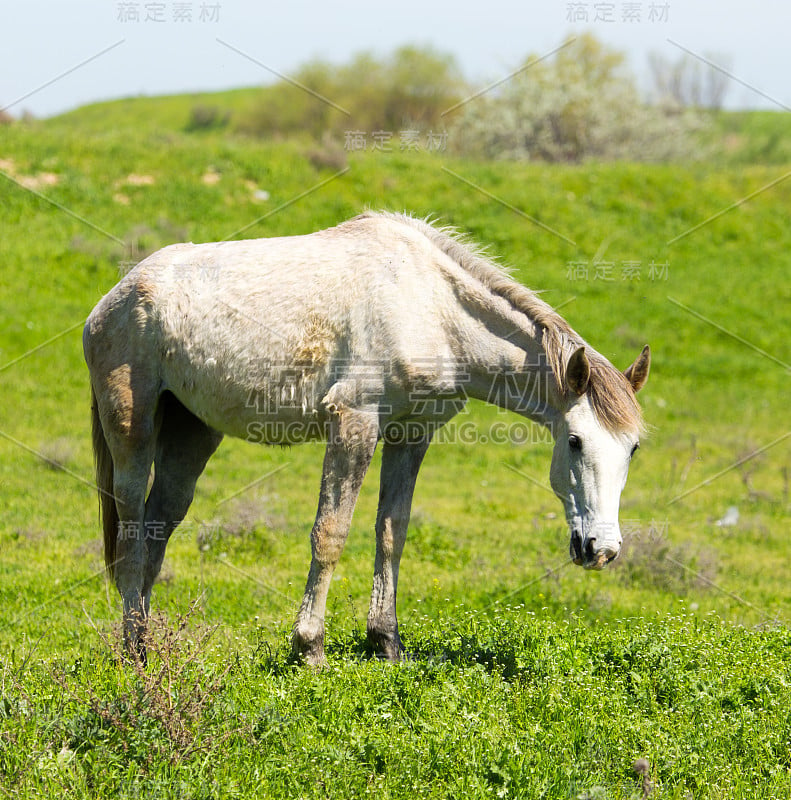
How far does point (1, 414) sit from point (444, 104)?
29.5 meters

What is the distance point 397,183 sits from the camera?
21062mm

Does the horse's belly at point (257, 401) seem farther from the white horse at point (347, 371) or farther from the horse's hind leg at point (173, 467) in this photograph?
the horse's hind leg at point (173, 467)

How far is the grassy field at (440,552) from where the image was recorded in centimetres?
425

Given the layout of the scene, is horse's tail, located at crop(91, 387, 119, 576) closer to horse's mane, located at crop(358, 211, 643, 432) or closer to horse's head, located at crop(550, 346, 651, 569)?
horse's mane, located at crop(358, 211, 643, 432)

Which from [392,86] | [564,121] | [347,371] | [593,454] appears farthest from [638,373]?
[392,86]

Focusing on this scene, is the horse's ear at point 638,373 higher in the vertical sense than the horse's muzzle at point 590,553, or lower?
higher

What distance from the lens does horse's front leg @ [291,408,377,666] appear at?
5371mm

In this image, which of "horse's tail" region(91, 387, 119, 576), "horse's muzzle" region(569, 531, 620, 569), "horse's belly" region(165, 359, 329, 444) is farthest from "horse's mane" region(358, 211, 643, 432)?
"horse's tail" region(91, 387, 119, 576)

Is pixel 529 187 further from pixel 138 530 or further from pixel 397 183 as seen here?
pixel 138 530

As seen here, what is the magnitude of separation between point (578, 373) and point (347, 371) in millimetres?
1319

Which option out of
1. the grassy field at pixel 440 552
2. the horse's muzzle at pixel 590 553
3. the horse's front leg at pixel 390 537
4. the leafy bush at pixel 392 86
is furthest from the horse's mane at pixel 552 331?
the leafy bush at pixel 392 86

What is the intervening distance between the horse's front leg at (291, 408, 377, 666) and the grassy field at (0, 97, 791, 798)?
0.71 feet

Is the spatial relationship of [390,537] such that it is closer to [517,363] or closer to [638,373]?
[517,363]

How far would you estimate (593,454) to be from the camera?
5117mm
